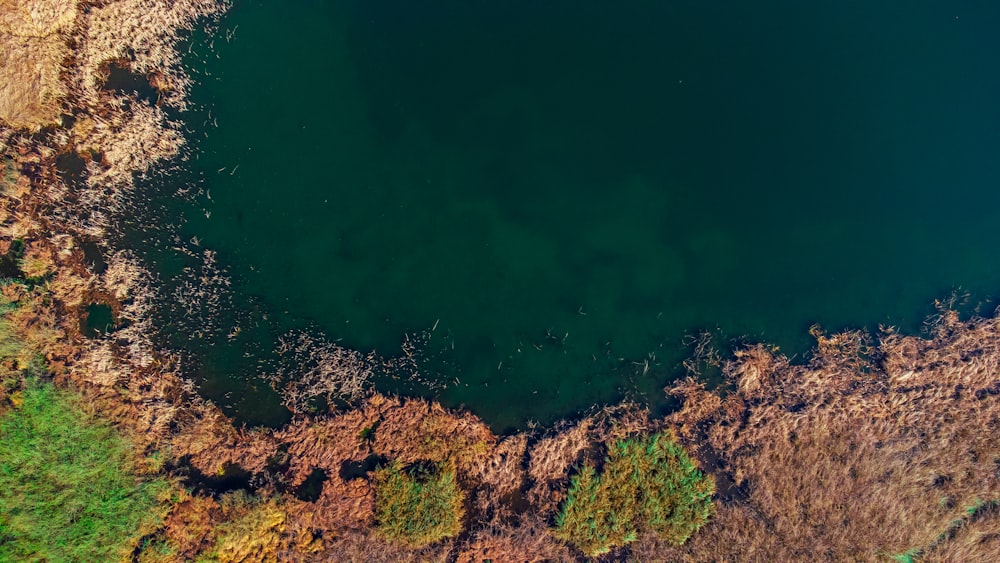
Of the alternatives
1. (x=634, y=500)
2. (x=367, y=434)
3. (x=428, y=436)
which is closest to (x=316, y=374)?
(x=367, y=434)

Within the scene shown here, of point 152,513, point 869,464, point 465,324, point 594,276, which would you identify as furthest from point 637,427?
point 152,513

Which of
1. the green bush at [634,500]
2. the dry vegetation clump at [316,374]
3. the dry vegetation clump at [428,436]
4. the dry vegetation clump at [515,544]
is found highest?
the dry vegetation clump at [316,374]

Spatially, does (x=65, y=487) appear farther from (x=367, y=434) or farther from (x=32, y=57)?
(x=32, y=57)

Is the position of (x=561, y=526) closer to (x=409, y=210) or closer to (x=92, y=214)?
(x=409, y=210)

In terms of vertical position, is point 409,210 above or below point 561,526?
above

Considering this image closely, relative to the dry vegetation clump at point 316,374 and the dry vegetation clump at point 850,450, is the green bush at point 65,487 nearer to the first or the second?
the dry vegetation clump at point 316,374

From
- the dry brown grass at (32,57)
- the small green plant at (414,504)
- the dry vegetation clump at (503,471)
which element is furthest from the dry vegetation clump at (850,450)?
the dry brown grass at (32,57)
